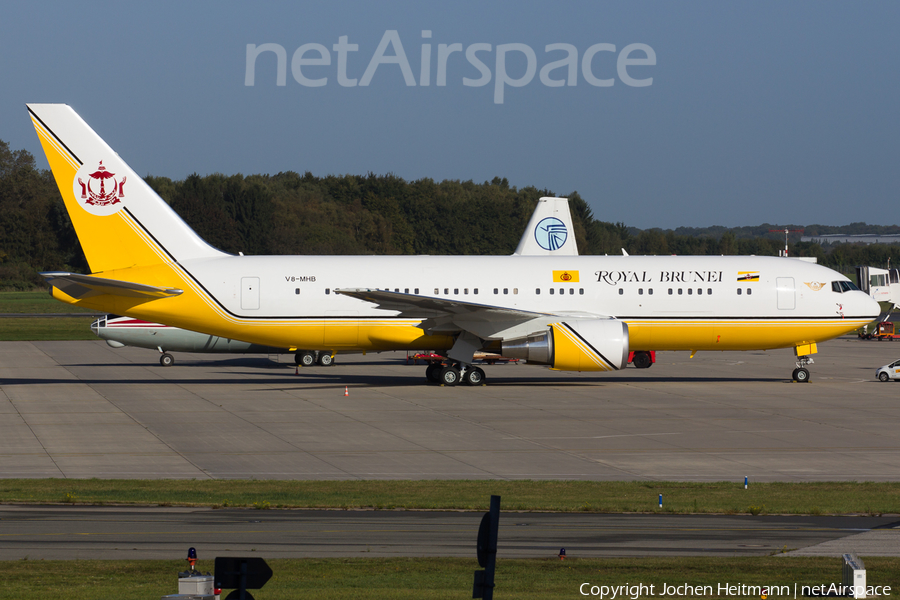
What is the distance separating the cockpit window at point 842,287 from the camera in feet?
118

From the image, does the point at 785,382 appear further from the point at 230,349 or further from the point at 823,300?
the point at 230,349

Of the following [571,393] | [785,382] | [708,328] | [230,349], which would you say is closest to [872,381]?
[785,382]

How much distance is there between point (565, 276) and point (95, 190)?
1721cm

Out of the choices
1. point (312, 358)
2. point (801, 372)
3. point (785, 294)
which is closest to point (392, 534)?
point (785, 294)

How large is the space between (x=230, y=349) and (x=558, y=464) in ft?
86.6

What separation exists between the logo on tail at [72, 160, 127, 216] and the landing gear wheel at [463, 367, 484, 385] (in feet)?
45.9

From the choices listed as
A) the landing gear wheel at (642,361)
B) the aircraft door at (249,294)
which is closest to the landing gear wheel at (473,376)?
the aircraft door at (249,294)

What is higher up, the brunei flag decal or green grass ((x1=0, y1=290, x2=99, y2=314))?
the brunei flag decal

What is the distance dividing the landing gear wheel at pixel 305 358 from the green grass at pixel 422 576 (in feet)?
104

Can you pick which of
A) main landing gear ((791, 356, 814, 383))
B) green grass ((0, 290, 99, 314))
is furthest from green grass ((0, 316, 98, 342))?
main landing gear ((791, 356, 814, 383))

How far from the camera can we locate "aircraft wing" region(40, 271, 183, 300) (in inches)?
1275

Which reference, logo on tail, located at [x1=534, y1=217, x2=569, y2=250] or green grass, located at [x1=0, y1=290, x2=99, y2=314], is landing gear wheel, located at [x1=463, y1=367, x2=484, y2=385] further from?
green grass, located at [x1=0, y1=290, x2=99, y2=314]

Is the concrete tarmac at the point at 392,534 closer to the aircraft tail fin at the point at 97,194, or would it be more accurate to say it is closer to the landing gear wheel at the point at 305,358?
the aircraft tail fin at the point at 97,194

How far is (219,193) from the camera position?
440 feet
